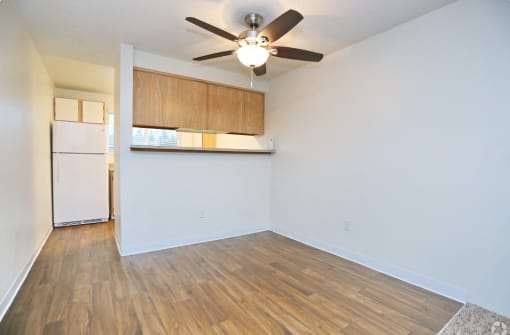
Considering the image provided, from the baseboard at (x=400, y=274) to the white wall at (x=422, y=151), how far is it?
0.01 metres

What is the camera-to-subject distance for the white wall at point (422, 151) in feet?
6.25

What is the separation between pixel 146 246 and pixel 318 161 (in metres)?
2.34

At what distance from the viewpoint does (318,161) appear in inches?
129

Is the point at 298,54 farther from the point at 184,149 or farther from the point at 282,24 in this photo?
the point at 184,149

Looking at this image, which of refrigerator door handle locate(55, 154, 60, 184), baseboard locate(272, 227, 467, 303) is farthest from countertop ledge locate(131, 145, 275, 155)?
refrigerator door handle locate(55, 154, 60, 184)

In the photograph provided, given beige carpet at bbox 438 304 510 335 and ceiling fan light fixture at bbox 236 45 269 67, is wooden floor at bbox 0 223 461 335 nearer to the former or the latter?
beige carpet at bbox 438 304 510 335

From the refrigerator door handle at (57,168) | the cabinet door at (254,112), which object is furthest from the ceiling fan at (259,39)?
the refrigerator door handle at (57,168)

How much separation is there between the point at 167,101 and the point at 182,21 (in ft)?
3.59

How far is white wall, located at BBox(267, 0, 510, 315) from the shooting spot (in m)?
1.91

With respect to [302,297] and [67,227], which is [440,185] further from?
[67,227]

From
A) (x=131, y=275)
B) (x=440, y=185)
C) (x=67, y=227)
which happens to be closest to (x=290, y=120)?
(x=440, y=185)

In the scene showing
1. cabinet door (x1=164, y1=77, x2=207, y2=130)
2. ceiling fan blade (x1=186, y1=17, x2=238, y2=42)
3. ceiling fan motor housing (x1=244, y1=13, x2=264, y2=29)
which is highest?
ceiling fan motor housing (x1=244, y1=13, x2=264, y2=29)

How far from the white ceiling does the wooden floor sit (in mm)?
2368

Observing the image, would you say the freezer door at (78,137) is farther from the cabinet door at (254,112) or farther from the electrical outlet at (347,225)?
the electrical outlet at (347,225)
